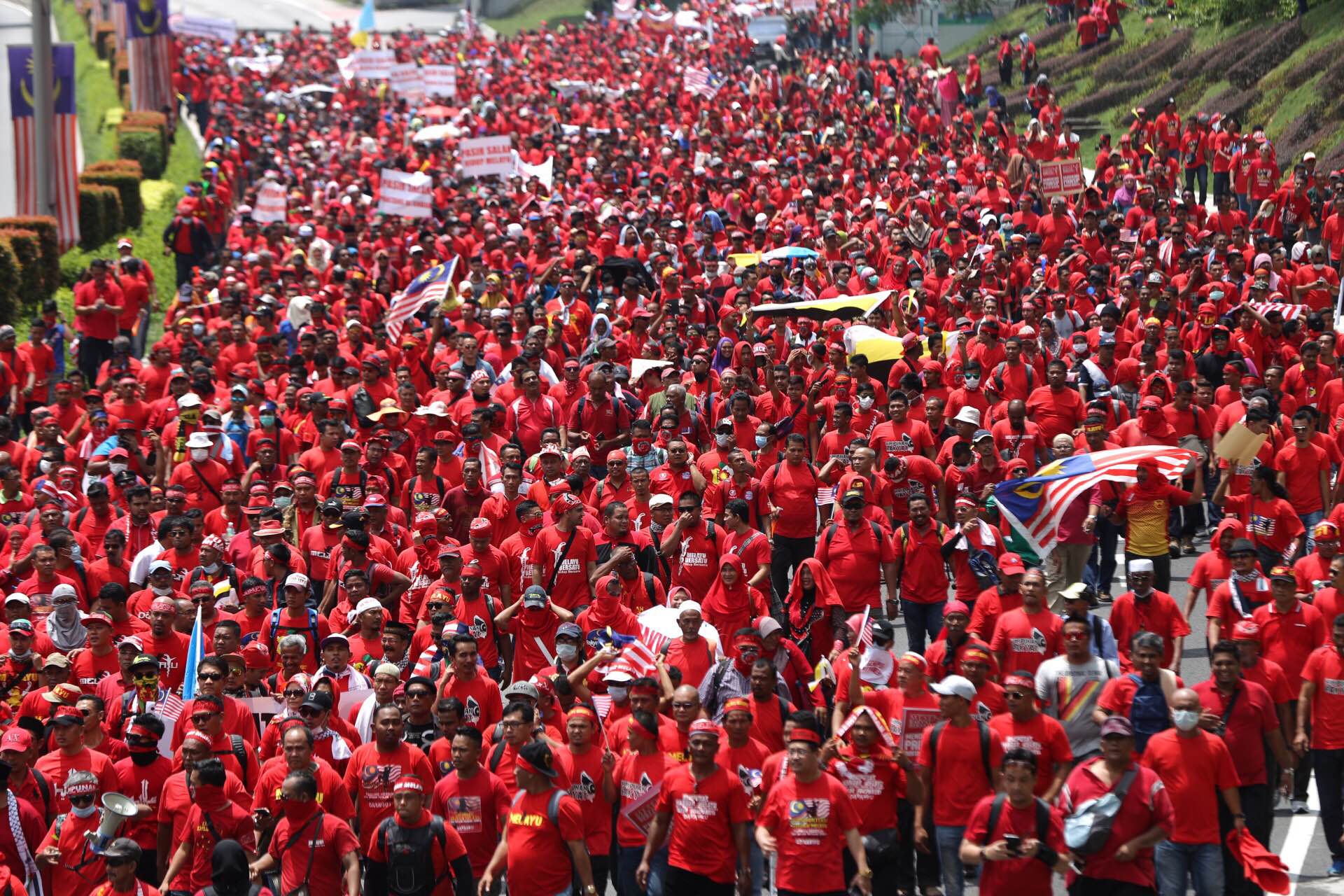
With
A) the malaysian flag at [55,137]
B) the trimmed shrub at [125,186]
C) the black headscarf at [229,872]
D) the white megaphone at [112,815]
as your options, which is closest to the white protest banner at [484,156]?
the malaysian flag at [55,137]

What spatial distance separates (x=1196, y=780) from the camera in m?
10.5

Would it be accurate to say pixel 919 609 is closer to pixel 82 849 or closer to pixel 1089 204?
pixel 82 849

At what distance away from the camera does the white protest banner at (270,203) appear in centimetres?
3116

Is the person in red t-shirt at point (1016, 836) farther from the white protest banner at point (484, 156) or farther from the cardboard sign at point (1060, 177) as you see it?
the white protest banner at point (484, 156)

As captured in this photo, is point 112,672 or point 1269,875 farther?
point 112,672

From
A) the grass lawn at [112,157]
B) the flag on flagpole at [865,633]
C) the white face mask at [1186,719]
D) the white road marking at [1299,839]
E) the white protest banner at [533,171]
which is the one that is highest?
the white face mask at [1186,719]

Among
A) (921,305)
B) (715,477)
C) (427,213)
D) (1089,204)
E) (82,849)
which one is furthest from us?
(427,213)

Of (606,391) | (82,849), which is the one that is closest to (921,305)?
(606,391)

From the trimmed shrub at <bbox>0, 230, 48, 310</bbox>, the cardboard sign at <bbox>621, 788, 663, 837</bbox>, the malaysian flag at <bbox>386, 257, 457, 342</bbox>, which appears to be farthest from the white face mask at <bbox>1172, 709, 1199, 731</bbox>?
the trimmed shrub at <bbox>0, 230, 48, 310</bbox>

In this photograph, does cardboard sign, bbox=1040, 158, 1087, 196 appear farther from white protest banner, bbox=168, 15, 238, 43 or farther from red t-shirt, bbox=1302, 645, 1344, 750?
white protest banner, bbox=168, 15, 238, 43

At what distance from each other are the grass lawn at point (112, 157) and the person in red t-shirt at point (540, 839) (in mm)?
21841

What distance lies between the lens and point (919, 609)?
14.6 metres

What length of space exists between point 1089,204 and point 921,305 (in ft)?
20.0

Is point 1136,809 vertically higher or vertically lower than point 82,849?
higher
